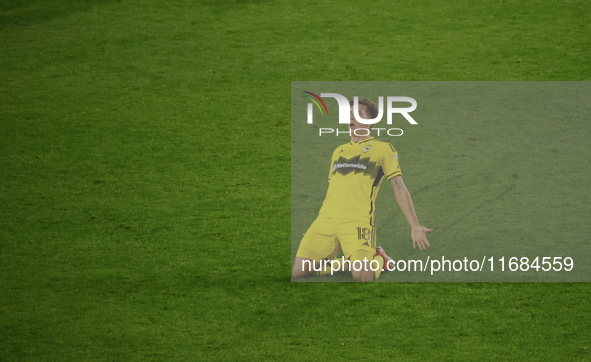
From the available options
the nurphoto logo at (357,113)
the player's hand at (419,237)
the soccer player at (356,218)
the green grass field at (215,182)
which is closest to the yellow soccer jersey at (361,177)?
the soccer player at (356,218)

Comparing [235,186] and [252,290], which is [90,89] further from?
[252,290]

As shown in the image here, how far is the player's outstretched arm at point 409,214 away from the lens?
200 inches

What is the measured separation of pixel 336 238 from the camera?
5020 mm

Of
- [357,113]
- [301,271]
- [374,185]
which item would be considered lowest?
[301,271]

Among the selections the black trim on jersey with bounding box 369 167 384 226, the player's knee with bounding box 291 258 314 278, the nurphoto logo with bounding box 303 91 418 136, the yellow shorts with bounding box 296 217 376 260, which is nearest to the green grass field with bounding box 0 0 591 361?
the player's knee with bounding box 291 258 314 278

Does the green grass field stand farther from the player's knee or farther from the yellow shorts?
the yellow shorts

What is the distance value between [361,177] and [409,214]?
1.62 feet

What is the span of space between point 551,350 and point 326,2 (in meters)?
6.64

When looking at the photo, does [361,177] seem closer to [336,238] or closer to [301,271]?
[336,238]

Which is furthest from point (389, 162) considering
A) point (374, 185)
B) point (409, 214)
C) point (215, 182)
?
point (215, 182)

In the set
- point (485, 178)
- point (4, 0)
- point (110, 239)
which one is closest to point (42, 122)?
point (110, 239)

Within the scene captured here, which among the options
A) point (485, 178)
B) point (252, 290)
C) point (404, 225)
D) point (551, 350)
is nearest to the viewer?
point (551, 350)

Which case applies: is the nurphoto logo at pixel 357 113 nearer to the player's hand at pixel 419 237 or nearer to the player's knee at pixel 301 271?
the player's hand at pixel 419 237

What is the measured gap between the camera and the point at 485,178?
20.7ft
